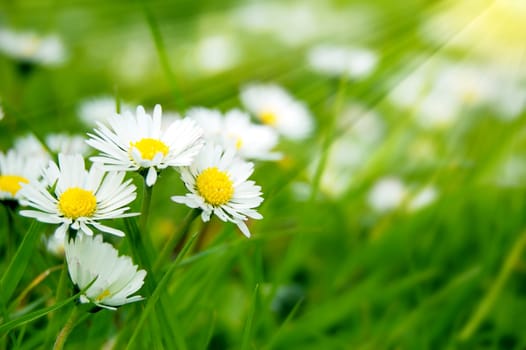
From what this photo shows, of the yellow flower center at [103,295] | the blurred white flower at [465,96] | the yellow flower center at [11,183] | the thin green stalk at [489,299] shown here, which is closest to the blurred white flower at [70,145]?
the yellow flower center at [11,183]

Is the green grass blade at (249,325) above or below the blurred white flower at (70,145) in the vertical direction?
below

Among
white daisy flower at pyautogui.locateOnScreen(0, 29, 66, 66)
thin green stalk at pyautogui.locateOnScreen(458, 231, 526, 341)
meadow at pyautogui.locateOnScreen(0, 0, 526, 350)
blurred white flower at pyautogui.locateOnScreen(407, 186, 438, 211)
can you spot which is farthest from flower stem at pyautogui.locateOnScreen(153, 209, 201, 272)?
white daisy flower at pyautogui.locateOnScreen(0, 29, 66, 66)

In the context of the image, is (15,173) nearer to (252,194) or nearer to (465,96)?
(252,194)

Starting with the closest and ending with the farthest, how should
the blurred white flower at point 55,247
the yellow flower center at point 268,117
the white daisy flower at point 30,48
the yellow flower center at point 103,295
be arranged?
1. the yellow flower center at point 103,295
2. the blurred white flower at point 55,247
3. the yellow flower center at point 268,117
4. the white daisy flower at point 30,48

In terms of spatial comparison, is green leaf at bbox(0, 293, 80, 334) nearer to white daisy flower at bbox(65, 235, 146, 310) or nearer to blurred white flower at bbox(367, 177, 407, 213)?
white daisy flower at bbox(65, 235, 146, 310)

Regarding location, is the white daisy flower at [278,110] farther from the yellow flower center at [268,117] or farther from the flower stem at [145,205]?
the flower stem at [145,205]

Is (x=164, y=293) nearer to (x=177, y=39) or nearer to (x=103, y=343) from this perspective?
(x=103, y=343)

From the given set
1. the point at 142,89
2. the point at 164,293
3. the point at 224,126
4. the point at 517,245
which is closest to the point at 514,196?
the point at 517,245
